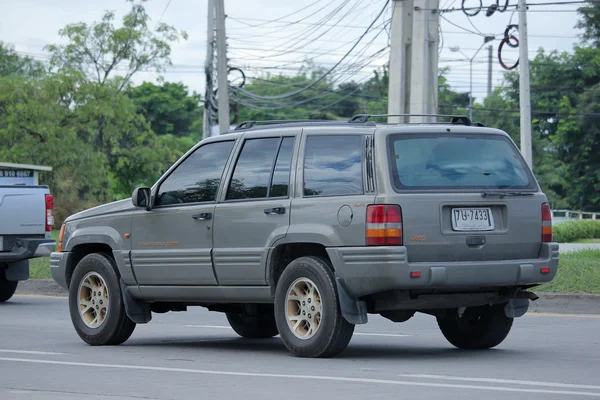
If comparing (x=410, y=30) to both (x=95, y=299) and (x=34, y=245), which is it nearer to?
(x=34, y=245)

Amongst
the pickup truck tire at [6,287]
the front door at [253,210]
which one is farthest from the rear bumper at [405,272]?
the pickup truck tire at [6,287]

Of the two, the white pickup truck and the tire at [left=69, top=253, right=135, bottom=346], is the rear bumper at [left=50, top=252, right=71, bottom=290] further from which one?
the white pickup truck

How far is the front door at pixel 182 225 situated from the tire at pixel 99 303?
14.4 inches

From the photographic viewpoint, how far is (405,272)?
336 inches

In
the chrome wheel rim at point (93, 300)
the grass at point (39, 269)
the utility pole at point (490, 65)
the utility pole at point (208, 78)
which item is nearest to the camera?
the chrome wheel rim at point (93, 300)

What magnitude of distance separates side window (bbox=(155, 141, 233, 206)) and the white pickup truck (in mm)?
6395

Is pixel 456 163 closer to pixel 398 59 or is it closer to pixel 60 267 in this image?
pixel 60 267

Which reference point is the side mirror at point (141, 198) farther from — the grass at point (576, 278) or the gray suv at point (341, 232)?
the grass at point (576, 278)

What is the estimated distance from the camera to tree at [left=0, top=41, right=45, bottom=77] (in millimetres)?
93938

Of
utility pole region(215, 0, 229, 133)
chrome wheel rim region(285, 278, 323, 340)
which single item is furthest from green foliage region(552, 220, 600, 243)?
chrome wheel rim region(285, 278, 323, 340)

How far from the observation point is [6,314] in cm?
1469

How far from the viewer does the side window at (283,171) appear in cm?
948

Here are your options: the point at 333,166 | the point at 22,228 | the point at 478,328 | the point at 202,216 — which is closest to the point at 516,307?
the point at 478,328

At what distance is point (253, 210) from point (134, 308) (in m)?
1.81
